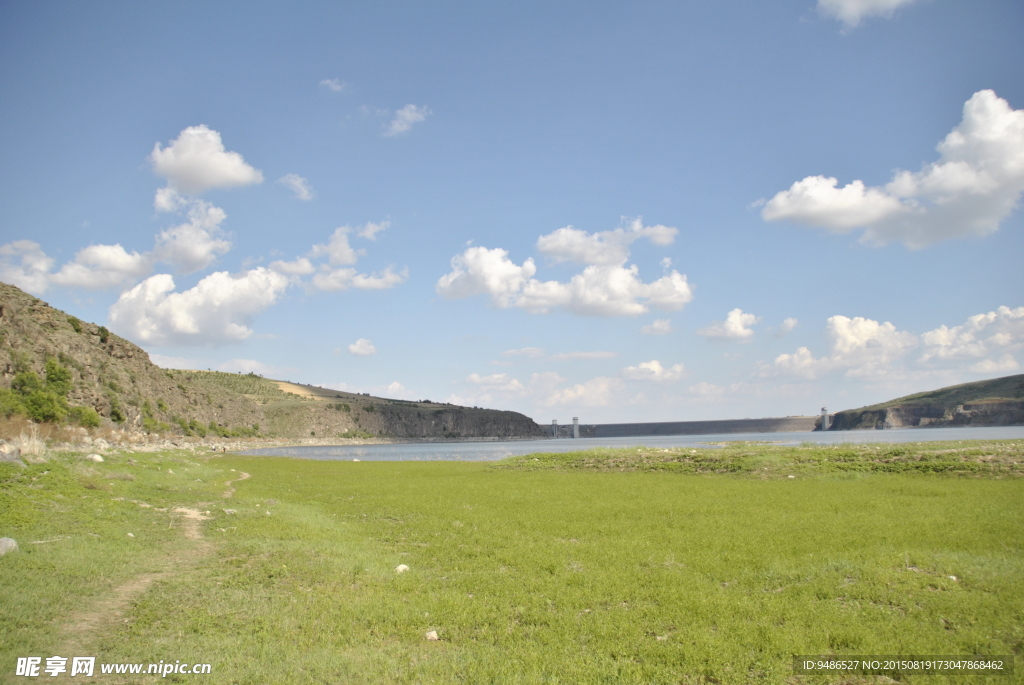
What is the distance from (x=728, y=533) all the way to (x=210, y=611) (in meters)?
11.0

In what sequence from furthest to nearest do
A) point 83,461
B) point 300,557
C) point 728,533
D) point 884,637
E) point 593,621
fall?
point 83,461 → point 728,533 → point 300,557 → point 593,621 → point 884,637

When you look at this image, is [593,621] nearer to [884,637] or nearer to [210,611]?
[884,637]

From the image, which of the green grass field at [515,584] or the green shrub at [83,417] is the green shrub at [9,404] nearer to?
the green shrub at [83,417]

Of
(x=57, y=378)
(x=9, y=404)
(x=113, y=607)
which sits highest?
(x=57, y=378)

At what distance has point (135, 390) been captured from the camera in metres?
72.8

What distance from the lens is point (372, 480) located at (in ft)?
101

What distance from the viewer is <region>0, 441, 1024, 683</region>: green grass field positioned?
671cm

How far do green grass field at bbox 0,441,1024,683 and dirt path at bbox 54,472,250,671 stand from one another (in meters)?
0.08

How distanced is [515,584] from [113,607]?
601 cm

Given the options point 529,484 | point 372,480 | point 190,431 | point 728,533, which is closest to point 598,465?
point 529,484

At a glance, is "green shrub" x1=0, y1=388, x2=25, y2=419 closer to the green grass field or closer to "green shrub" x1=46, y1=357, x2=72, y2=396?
"green shrub" x1=46, y1=357, x2=72, y2=396

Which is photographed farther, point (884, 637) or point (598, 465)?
point (598, 465)

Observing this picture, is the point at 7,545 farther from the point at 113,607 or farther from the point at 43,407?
the point at 43,407

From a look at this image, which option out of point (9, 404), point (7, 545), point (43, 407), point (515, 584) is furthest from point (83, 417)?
point (515, 584)
